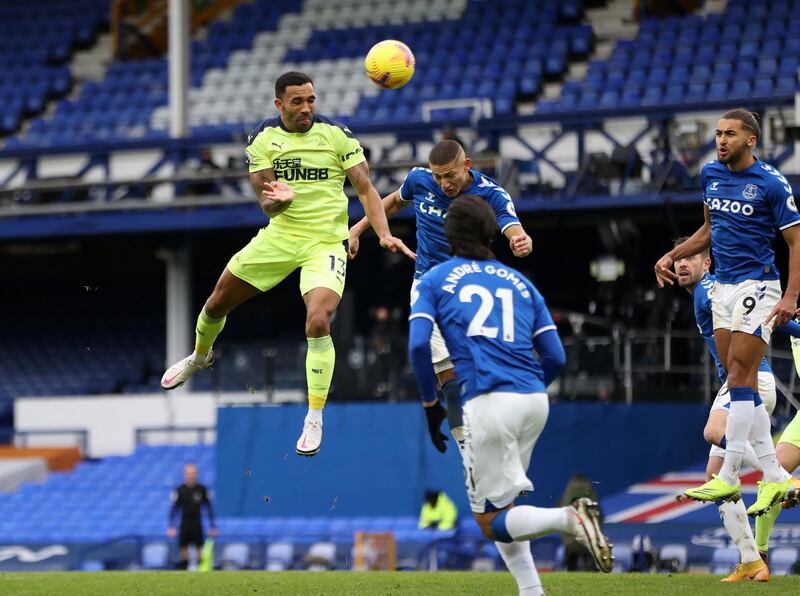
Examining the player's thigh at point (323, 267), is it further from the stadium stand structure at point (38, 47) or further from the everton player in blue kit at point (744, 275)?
the stadium stand structure at point (38, 47)

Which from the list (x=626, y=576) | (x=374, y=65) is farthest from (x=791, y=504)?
(x=374, y=65)

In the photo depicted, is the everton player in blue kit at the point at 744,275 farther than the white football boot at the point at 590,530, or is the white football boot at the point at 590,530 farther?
the everton player in blue kit at the point at 744,275

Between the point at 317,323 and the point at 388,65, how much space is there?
7.50 feet

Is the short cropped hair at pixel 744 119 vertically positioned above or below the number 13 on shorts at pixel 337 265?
above

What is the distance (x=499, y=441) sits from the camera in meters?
7.68

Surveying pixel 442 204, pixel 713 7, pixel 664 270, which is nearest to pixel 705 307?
pixel 664 270

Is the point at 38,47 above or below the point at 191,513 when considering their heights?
above

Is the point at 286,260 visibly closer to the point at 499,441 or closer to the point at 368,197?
the point at 368,197

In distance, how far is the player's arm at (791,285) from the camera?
32.1ft

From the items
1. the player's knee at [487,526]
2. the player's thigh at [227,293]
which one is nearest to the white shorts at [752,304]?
the player's knee at [487,526]

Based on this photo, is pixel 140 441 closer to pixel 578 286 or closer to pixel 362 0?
pixel 578 286

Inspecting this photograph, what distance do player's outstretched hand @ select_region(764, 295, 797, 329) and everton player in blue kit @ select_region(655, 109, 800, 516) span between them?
2cm

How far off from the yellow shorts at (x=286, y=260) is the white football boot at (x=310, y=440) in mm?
1006

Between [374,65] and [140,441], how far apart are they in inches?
655
